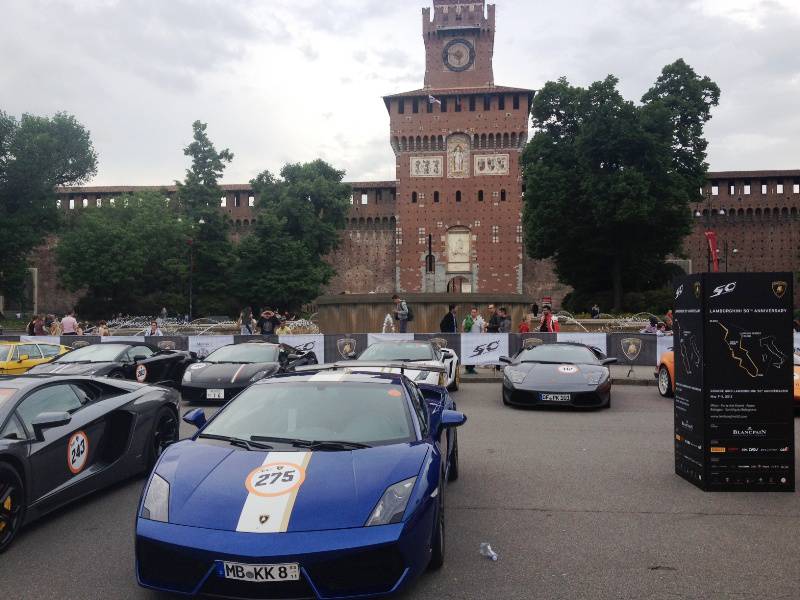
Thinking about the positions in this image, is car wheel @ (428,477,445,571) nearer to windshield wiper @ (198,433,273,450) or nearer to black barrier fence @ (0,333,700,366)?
windshield wiper @ (198,433,273,450)

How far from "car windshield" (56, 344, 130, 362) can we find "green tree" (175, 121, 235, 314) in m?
38.7

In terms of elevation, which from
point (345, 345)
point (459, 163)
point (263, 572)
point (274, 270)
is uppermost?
Result: point (459, 163)

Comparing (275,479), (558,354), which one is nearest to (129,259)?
(558,354)

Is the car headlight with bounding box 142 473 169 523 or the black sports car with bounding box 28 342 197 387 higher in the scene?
the car headlight with bounding box 142 473 169 523

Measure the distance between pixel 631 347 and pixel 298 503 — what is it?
16.6m

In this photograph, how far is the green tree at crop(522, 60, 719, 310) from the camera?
40.4 m

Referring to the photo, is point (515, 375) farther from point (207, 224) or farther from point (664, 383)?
point (207, 224)

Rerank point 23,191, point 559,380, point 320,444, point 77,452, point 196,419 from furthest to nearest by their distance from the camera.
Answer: point 23,191 < point 559,380 < point 77,452 < point 196,419 < point 320,444

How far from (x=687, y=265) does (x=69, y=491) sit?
2683 inches

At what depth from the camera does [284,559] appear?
11.5ft

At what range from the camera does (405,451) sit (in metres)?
4.49

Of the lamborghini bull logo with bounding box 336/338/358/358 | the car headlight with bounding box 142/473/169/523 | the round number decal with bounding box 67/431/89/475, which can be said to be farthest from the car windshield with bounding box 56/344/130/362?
the car headlight with bounding box 142/473/169/523

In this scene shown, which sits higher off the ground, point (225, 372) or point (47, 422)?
point (47, 422)

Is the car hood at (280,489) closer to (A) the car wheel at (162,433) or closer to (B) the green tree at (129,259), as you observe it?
(A) the car wheel at (162,433)
